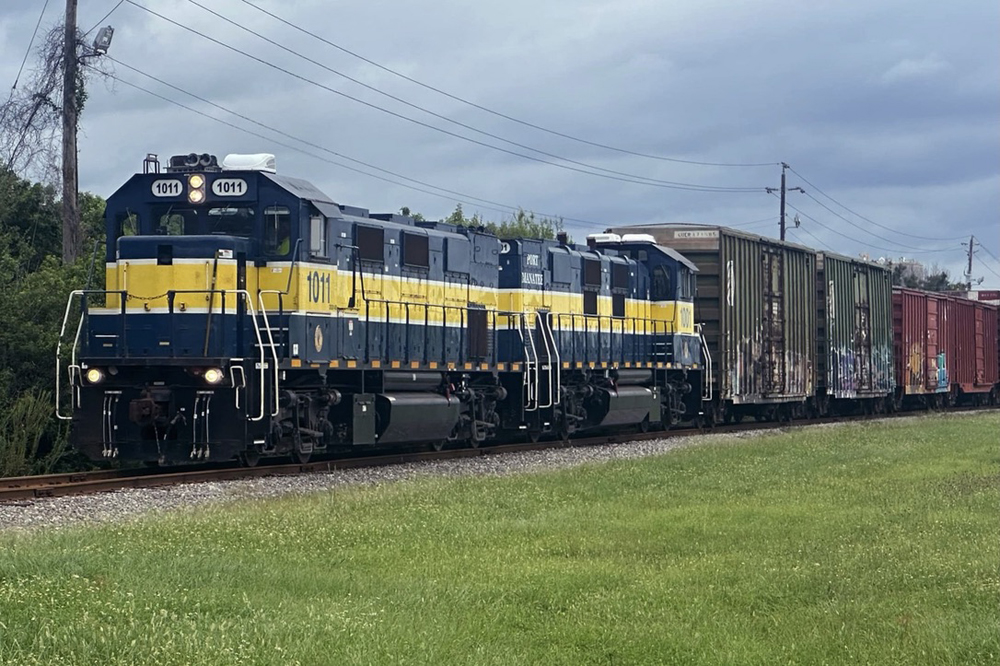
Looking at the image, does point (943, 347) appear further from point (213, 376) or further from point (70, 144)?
point (213, 376)

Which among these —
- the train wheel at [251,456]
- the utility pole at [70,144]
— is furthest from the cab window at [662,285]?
the train wheel at [251,456]

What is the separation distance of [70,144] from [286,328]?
6958 mm

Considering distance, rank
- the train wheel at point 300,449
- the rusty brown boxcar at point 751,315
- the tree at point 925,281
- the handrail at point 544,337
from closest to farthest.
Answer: the train wheel at point 300,449 → the handrail at point 544,337 → the rusty brown boxcar at point 751,315 → the tree at point 925,281

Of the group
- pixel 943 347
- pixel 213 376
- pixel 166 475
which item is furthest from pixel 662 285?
pixel 943 347

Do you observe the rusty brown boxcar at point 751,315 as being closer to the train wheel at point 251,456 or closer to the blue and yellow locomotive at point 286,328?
the blue and yellow locomotive at point 286,328

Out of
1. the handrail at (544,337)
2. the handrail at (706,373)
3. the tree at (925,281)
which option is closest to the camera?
the handrail at (544,337)

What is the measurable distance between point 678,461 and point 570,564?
334 inches

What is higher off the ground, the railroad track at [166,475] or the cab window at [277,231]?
the cab window at [277,231]

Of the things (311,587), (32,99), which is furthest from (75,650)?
(32,99)

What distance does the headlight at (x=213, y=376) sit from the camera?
51.9ft

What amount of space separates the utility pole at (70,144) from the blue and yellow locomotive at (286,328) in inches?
113

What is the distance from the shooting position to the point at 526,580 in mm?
9211

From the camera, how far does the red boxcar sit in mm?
37969

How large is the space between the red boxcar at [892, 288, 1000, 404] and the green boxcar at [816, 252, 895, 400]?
79cm
